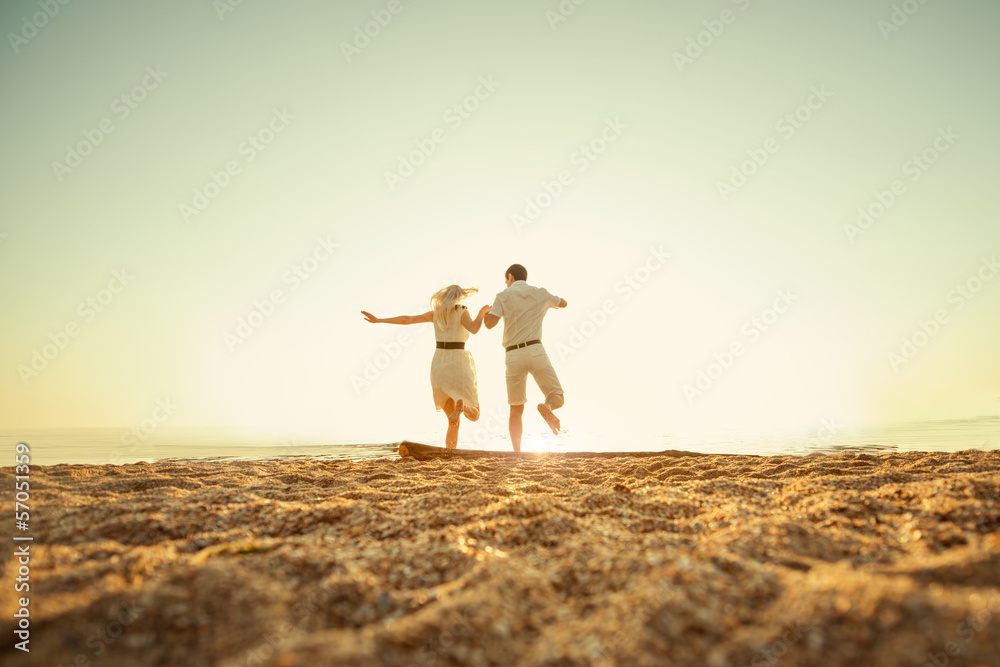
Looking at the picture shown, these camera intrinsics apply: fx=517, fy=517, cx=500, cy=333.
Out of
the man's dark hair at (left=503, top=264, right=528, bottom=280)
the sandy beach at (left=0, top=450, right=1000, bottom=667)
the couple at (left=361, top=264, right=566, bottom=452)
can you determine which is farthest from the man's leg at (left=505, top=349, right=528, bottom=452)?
the sandy beach at (left=0, top=450, right=1000, bottom=667)

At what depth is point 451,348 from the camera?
8.30m

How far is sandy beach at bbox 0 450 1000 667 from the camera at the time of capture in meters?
1.35

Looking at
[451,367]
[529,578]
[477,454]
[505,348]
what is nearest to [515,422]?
[477,454]

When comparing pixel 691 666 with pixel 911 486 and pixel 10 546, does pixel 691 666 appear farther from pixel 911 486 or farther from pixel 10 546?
pixel 10 546

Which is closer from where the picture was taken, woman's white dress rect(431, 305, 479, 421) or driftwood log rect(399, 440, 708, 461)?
driftwood log rect(399, 440, 708, 461)

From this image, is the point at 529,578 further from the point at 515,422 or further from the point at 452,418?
the point at 452,418

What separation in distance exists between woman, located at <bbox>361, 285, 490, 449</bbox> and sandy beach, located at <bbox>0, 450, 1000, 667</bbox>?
179 inches

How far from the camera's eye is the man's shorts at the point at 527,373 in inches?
301

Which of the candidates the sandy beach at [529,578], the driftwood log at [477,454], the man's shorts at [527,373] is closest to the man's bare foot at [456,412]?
the man's shorts at [527,373]

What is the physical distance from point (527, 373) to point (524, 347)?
15.8 inches

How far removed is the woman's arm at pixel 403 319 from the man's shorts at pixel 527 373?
4.89 ft

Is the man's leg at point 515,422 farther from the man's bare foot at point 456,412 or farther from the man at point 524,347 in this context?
the man's bare foot at point 456,412

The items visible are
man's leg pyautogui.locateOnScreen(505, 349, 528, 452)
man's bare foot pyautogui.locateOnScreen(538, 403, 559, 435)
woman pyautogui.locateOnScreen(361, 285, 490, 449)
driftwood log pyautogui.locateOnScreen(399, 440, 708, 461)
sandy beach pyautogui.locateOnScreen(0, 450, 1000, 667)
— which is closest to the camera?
sandy beach pyautogui.locateOnScreen(0, 450, 1000, 667)

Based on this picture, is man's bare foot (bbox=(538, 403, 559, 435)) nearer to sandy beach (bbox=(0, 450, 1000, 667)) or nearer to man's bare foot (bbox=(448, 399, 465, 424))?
man's bare foot (bbox=(448, 399, 465, 424))
